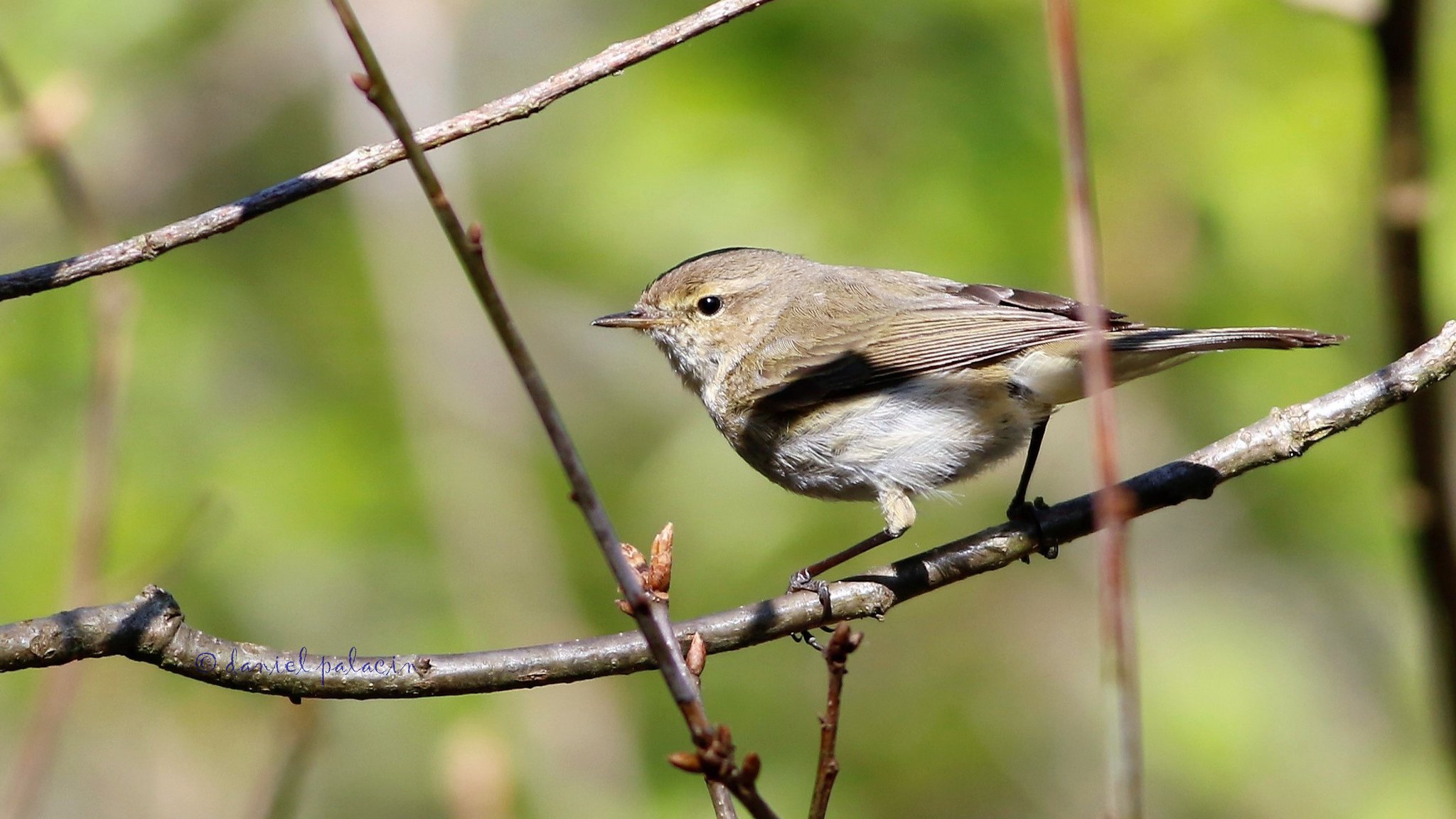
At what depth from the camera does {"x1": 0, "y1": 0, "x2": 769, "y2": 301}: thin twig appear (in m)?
2.37

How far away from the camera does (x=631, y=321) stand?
5.13m

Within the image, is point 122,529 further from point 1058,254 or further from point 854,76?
point 1058,254

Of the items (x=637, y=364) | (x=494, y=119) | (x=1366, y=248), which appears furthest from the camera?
(x=637, y=364)

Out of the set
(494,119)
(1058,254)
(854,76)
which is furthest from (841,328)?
(494,119)

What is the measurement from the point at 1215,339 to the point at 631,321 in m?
2.45

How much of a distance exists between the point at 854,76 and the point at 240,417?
353 cm

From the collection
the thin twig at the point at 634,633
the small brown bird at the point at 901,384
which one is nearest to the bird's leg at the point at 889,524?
the small brown bird at the point at 901,384

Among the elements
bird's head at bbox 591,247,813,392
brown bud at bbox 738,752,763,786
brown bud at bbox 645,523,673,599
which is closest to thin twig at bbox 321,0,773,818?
brown bud at bbox 738,752,763,786

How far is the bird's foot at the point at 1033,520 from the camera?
329 centimetres

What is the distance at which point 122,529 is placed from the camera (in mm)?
5613

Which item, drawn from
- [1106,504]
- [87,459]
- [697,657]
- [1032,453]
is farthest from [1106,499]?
[1032,453]

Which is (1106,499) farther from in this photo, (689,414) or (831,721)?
(689,414)

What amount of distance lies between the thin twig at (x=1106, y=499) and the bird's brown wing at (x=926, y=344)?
266 centimetres

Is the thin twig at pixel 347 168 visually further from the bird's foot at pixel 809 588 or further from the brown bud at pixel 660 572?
the bird's foot at pixel 809 588
